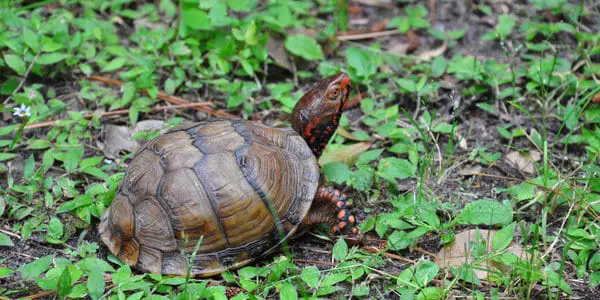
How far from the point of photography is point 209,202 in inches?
109

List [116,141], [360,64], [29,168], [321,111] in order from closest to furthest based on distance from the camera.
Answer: [29,168] < [321,111] < [116,141] < [360,64]

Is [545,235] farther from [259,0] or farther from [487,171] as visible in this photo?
[259,0]

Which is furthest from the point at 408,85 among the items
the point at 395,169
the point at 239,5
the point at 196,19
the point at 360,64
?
the point at 196,19

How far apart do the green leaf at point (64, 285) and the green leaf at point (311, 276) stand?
0.99 metres

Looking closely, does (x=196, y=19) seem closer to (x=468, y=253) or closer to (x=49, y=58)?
(x=49, y=58)

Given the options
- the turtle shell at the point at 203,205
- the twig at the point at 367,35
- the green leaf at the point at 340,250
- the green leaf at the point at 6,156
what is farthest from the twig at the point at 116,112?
the green leaf at the point at 340,250

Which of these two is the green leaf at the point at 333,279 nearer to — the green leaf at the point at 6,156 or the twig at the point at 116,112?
the twig at the point at 116,112

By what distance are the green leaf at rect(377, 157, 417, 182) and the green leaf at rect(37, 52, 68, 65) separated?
214 cm

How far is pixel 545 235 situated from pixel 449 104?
4.29 feet

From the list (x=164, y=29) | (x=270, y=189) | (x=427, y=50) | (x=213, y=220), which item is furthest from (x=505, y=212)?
(x=164, y=29)

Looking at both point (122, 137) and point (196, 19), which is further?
point (196, 19)

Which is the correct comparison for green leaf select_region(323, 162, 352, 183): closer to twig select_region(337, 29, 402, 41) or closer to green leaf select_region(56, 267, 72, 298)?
green leaf select_region(56, 267, 72, 298)

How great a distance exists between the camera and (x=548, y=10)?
4.86 m

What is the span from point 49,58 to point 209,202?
1815mm
